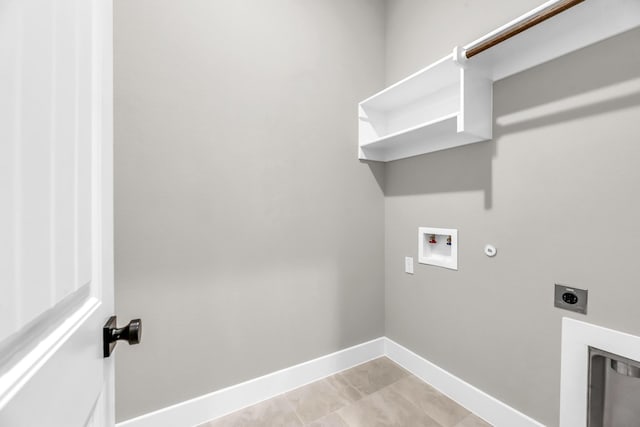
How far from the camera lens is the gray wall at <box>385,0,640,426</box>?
96 centimetres


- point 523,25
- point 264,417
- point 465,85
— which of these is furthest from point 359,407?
point 523,25

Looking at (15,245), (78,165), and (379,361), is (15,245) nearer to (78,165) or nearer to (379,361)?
(78,165)

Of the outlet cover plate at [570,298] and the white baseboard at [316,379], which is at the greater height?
the outlet cover plate at [570,298]

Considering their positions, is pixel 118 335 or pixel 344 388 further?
pixel 344 388

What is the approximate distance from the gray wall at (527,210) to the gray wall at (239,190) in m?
0.45

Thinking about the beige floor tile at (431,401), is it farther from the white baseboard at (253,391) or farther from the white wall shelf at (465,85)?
the white wall shelf at (465,85)

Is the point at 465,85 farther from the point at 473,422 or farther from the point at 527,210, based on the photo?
the point at 473,422

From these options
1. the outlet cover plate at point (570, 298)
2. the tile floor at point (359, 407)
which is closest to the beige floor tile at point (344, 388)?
the tile floor at point (359, 407)

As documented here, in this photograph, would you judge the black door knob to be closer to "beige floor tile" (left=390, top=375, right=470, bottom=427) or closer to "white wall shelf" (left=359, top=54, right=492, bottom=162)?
"white wall shelf" (left=359, top=54, right=492, bottom=162)

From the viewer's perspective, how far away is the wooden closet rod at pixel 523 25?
90 cm

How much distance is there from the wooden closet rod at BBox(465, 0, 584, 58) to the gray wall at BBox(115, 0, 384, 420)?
2.75 ft

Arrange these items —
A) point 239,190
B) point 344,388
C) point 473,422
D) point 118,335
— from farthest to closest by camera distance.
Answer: point 344,388, point 239,190, point 473,422, point 118,335

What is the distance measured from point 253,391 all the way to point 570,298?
5.30 ft

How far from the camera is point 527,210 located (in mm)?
1199
